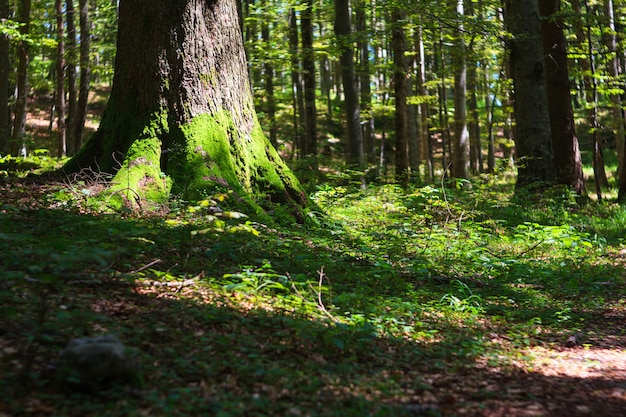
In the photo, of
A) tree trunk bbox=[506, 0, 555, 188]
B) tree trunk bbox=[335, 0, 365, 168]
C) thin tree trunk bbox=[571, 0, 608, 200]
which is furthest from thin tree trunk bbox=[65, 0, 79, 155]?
thin tree trunk bbox=[571, 0, 608, 200]

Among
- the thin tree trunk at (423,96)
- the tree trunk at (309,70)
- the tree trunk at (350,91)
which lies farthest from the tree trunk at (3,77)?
the thin tree trunk at (423,96)

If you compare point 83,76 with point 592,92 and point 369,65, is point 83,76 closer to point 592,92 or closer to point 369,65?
point 369,65

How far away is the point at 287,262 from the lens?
17.9 feet

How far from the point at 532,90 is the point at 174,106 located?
339 inches

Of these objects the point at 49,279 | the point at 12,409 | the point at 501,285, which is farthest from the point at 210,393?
the point at 501,285

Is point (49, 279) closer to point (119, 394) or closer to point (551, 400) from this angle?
point (119, 394)

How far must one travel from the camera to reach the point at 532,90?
37.9 feet

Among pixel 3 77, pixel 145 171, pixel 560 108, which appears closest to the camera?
pixel 145 171

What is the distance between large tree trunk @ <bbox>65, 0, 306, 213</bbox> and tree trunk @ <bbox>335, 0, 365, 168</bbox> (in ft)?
22.4

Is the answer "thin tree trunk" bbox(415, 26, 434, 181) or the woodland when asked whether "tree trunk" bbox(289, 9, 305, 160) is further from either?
"thin tree trunk" bbox(415, 26, 434, 181)

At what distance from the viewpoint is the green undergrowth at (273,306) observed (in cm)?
284

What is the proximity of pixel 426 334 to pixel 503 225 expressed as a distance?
6.11 metres

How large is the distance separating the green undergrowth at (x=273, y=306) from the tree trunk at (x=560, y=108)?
5387mm

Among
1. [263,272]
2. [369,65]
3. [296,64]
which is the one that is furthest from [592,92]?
[263,272]
